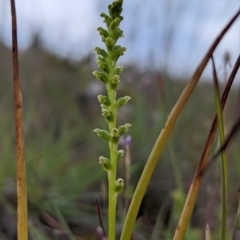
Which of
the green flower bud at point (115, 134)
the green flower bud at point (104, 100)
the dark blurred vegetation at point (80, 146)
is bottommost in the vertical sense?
the dark blurred vegetation at point (80, 146)

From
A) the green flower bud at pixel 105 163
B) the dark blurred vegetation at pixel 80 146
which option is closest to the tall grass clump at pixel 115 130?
the green flower bud at pixel 105 163

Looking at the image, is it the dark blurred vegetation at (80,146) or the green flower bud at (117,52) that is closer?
the green flower bud at (117,52)

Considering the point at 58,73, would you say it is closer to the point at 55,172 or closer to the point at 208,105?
the point at 208,105

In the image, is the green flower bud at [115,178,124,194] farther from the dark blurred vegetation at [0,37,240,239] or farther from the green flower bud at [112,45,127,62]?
the dark blurred vegetation at [0,37,240,239]

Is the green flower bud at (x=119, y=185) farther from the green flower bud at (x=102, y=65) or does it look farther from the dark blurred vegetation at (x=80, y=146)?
the dark blurred vegetation at (x=80, y=146)

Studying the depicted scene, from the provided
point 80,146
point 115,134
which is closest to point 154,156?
point 115,134

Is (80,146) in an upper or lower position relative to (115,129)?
lower

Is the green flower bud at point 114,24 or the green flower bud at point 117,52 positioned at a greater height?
the green flower bud at point 114,24

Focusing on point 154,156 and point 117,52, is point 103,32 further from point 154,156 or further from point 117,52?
point 154,156

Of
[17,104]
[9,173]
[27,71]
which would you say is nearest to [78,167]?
[9,173]
